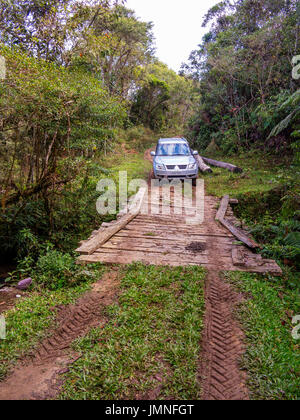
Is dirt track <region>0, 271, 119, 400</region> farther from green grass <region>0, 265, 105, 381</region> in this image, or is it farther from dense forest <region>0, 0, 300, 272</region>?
dense forest <region>0, 0, 300, 272</region>

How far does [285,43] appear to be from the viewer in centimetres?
1290

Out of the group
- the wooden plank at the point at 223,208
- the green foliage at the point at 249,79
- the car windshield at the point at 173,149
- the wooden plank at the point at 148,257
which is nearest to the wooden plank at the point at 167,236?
the wooden plank at the point at 148,257

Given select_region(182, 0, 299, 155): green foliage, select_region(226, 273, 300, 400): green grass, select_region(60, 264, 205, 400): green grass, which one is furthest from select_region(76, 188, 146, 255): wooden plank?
select_region(182, 0, 299, 155): green foliage

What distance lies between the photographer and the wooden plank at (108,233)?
5277mm

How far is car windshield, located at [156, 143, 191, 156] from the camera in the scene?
36.7 feet

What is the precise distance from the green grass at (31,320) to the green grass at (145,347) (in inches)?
22.5

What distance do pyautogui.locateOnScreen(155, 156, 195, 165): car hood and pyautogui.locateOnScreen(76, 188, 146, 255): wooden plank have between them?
269cm

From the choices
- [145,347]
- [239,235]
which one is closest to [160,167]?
[239,235]

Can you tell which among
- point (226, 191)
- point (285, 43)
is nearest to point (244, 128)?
point (285, 43)

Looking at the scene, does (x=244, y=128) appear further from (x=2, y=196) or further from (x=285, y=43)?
(x=2, y=196)

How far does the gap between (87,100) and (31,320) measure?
4338mm

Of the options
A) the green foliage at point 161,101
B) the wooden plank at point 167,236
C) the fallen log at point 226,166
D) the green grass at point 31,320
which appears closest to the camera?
the green grass at point 31,320

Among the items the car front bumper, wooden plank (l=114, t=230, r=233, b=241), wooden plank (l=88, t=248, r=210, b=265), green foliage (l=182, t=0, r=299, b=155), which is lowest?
wooden plank (l=88, t=248, r=210, b=265)

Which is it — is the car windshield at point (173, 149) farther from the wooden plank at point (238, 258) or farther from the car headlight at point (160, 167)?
the wooden plank at point (238, 258)
